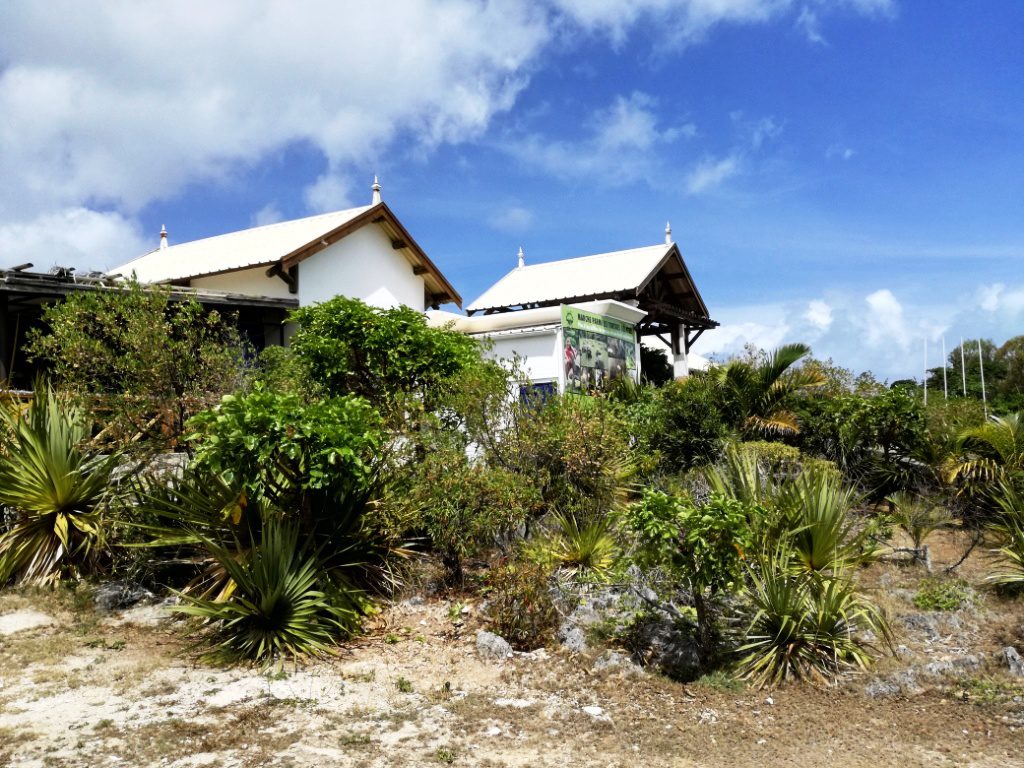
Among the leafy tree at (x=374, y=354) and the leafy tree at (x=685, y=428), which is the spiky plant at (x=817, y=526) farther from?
the leafy tree at (x=374, y=354)

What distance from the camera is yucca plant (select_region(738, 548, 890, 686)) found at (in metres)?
7.48

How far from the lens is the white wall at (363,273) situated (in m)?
20.1

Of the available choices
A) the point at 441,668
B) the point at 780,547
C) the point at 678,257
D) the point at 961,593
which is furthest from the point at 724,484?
the point at 678,257

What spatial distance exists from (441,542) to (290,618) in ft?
6.69

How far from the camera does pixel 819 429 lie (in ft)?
46.9

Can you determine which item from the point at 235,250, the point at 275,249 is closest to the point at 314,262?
the point at 275,249

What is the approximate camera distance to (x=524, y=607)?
341 inches

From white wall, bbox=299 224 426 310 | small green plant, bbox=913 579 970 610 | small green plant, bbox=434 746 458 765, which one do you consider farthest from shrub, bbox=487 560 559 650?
white wall, bbox=299 224 426 310

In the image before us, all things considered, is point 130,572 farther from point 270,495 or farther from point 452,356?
point 452,356

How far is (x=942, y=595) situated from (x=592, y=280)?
1637 cm

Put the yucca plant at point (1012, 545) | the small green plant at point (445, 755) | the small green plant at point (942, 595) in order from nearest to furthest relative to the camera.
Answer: the small green plant at point (445, 755) < the small green plant at point (942, 595) < the yucca plant at point (1012, 545)

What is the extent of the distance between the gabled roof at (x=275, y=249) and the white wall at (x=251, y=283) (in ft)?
0.88

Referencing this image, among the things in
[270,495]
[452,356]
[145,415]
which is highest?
[452,356]

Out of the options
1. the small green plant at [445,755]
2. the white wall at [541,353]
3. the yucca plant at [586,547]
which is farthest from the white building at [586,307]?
the small green plant at [445,755]
